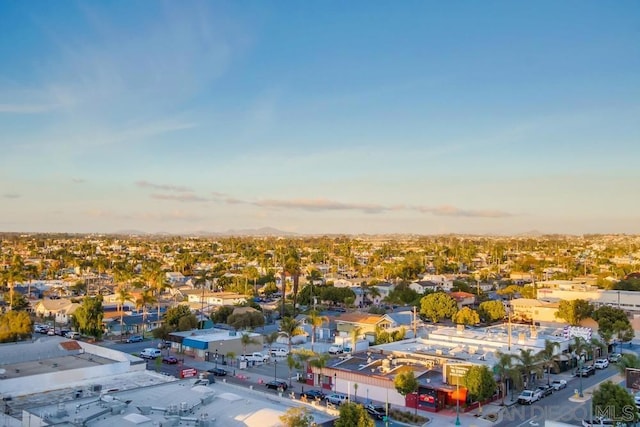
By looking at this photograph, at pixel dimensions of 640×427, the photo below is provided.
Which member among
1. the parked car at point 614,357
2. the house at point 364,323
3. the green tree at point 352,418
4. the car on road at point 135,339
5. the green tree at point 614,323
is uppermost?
the green tree at point 352,418

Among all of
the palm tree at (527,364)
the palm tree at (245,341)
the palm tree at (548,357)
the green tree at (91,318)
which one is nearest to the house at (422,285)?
the palm tree at (245,341)

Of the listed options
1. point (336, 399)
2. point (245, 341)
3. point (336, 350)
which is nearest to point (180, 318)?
point (245, 341)

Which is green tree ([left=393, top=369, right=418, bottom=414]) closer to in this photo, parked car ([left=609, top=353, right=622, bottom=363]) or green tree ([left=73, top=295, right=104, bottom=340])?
parked car ([left=609, top=353, right=622, bottom=363])

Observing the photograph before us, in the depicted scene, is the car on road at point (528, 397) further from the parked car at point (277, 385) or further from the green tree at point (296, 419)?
the green tree at point (296, 419)

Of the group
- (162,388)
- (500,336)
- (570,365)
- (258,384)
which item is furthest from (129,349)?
(570,365)

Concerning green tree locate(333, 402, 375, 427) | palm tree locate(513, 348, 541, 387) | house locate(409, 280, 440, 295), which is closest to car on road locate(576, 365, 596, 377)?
palm tree locate(513, 348, 541, 387)

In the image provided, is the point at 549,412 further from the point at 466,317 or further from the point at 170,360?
the point at 466,317

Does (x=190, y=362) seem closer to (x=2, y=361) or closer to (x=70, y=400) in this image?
(x=2, y=361)
